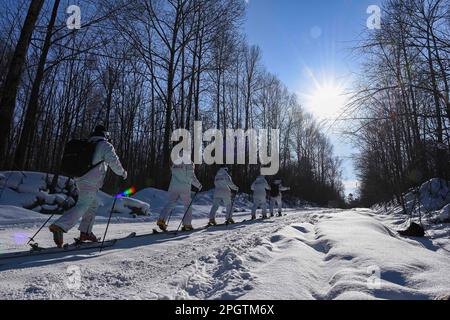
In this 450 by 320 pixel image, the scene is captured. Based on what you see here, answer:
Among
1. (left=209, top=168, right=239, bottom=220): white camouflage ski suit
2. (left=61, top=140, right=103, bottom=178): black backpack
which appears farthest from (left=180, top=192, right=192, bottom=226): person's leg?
(left=61, top=140, right=103, bottom=178): black backpack

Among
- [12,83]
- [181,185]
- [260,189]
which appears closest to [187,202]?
[181,185]

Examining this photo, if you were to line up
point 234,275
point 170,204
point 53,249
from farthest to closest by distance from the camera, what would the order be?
1. point 170,204
2. point 53,249
3. point 234,275

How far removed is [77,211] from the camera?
197 inches

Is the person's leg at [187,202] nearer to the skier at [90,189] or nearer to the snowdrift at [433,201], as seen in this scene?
the skier at [90,189]

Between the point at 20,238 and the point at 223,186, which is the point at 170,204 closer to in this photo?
the point at 20,238

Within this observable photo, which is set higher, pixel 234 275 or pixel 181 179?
pixel 181 179

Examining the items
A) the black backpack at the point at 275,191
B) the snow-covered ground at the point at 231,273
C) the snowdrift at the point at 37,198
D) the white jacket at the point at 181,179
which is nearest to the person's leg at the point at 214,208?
the white jacket at the point at 181,179

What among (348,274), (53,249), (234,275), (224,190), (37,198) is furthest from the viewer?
(37,198)

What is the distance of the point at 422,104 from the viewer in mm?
7168

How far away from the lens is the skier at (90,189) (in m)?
4.88

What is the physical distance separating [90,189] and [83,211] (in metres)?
0.35

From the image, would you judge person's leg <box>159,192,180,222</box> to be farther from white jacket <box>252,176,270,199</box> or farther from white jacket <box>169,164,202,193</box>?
white jacket <box>252,176,270,199</box>

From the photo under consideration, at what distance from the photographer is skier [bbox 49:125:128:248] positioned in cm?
488
